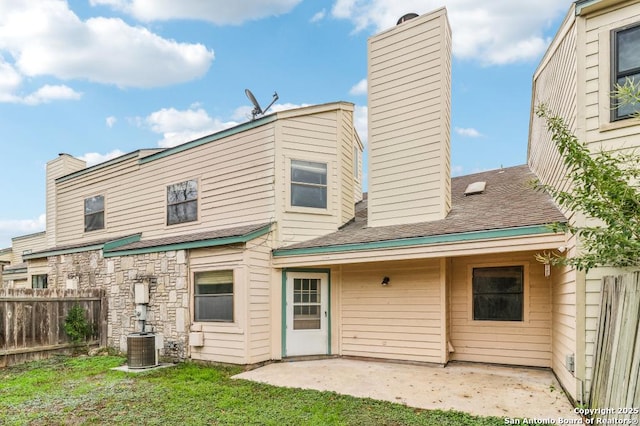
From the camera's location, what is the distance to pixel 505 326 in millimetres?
7172

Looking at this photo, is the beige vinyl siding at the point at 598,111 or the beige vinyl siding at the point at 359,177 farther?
the beige vinyl siding at the point at 359,177

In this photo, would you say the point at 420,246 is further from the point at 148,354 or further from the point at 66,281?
the point at 66,281

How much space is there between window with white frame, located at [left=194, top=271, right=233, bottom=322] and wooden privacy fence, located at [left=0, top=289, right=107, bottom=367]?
10.9 feet

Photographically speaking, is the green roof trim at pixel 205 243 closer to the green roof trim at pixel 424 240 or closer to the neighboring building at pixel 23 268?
the green roof trim at pixel 424 240

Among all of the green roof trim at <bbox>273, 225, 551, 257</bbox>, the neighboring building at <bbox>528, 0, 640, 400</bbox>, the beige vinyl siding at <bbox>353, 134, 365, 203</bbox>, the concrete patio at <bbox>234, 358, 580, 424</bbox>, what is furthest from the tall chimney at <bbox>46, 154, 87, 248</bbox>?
the neighboring building at <bbox>528, 0, 640, 400</bbox>

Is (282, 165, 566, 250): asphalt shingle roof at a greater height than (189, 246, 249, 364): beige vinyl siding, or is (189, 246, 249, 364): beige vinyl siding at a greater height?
(282, 165, 566, 250): asphalt shingle roof

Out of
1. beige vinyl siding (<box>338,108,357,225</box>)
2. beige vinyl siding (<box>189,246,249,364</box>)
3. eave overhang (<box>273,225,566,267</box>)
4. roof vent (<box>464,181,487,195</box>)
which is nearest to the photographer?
eave overhang (<box>273,225,566,267</box>)

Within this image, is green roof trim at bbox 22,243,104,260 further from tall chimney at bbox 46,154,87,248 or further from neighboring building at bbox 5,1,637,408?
tall chimney at bbox 46,154,87,248

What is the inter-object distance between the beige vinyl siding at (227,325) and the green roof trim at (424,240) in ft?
2.86

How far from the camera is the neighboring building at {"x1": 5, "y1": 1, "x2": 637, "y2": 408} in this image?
7051 millimetres

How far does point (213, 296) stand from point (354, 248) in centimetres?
316

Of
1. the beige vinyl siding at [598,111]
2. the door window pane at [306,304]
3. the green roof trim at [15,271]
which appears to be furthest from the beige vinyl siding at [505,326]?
the green roof trim at [15,271]

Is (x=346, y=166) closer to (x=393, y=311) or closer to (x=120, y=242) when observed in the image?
(x=393, y=311)

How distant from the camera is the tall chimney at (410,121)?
7.76 m
